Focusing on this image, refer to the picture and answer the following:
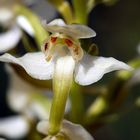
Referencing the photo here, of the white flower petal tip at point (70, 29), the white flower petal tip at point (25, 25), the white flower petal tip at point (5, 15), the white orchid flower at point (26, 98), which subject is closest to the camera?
the white flower petal tip at point (70, 29)

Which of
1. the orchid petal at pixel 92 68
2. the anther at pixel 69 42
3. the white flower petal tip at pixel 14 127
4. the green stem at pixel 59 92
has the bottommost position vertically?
the white flower petal tip at pixel 14 127

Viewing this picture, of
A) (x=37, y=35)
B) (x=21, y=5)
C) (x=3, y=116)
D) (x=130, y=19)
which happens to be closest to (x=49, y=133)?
(x=37, y=35)

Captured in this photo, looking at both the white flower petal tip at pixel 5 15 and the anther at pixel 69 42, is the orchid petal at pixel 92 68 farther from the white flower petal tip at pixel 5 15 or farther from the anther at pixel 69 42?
the white flower petal tip at pixel 5 15

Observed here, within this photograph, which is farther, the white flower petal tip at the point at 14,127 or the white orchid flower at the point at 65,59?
the white flower petal tip at the point at 14,127

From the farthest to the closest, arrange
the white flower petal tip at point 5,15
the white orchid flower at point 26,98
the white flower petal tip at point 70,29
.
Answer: the white orchid flower at point 26,98
the white flower petal tip at point 5,15
the white flower petal tip at point 70,29

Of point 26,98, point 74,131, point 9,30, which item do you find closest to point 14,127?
point 26,98

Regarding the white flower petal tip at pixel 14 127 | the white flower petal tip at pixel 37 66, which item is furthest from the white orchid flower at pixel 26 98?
the white flower petal tip at pixel 37 66

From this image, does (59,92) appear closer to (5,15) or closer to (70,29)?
(70,29)

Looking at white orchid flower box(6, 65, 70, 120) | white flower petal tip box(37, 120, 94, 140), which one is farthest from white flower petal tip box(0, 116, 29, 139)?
white flower petal tip box(37, 120, 94, 140)
